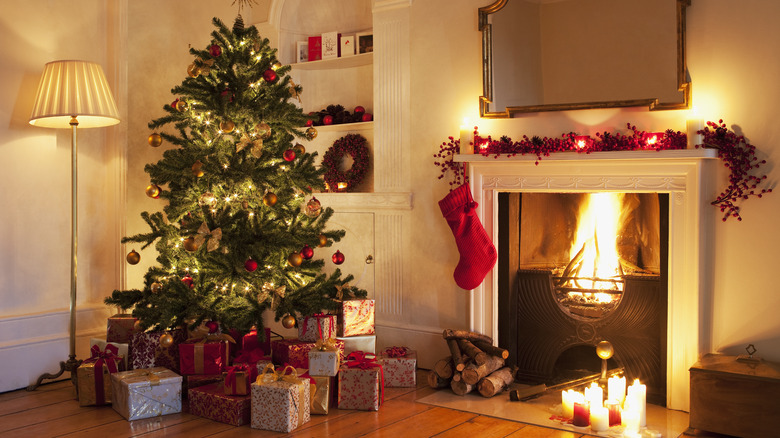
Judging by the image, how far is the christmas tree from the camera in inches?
143

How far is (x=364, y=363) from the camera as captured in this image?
3.55 m

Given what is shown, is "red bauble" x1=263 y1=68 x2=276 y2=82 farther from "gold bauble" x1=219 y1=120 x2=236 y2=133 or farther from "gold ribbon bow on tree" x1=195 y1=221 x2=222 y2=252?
"gold ribbon bow on tree" x1=195 y1=221 x2=222 y2=252

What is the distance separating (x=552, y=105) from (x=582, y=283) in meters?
1.01

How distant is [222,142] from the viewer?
3738 mm

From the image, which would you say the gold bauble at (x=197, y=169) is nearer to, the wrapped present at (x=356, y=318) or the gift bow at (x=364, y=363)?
the wrapped present at (x=356, y=318)

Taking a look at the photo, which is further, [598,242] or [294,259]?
[598,242]

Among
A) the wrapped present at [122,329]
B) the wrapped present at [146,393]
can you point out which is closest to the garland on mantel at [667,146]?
the wrapped present at [146,393]

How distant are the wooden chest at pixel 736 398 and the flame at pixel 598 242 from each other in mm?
781

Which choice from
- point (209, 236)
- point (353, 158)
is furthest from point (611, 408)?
point (353, 158)

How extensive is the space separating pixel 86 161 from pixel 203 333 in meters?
1.53

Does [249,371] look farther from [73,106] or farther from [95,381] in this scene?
[73,106]

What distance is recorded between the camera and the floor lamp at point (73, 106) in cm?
388

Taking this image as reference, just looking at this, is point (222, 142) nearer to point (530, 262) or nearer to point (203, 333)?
point (203, 333)

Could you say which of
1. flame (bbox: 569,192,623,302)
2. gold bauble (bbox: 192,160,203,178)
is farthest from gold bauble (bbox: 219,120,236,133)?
flame (bbox: 569,192,623,302)
